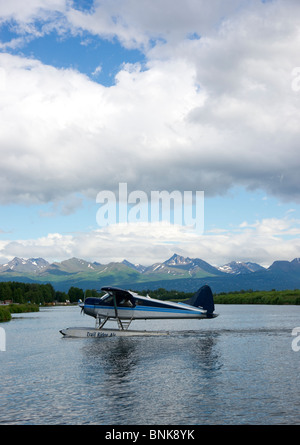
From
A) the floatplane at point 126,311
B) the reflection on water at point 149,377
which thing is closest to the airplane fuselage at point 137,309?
the floatplane at point 126,311

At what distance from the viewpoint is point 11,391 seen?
18.8m

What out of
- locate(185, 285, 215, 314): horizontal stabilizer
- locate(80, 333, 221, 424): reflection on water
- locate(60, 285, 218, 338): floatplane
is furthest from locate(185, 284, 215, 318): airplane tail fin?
locate(80, 333, 221, 424): reflection on water

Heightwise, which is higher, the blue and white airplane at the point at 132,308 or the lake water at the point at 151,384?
the blue and white airplane at the point at 132,308

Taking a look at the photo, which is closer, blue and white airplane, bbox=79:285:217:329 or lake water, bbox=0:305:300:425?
lake water, bbox=0:305:300:425

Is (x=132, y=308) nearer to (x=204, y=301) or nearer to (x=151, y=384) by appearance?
(x=204, y=301)

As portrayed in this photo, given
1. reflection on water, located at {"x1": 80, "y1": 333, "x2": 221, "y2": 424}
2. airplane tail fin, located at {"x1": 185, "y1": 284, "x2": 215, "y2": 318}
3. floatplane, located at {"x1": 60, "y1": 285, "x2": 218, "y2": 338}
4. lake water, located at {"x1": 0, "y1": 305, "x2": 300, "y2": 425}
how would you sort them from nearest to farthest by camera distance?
1. lake water, located at {"x1": 0, "y1": 305, "x2": 300, "y2": 425}
2. reflection on water, located at {"x1": 80, "y1": 333, "x2": 221, "y2": 424}
3. floatplane, located at {"x1": 60, "y1": 285, "x2": 218, "y2": 338}
4. airplane tail fin, located at {"x1": 185, "y1": 284, "x2": 215, "y2": 318}

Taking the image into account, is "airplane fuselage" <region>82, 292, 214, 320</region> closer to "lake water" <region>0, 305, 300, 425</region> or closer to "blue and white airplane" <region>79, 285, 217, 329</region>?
"blue and white airplane" <region>79, 285, 217, 329</region>

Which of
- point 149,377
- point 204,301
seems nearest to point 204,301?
point 204,301

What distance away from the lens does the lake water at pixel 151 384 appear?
14789mm

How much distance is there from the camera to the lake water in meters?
14.8

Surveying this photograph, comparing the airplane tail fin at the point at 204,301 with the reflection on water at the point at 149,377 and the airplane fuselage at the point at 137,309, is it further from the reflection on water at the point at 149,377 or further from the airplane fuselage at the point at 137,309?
the reflection on water at the point at 149,377

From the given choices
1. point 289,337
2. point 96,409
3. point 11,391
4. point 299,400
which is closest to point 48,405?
point 96,409
